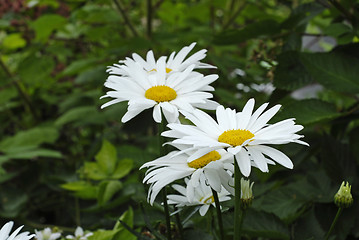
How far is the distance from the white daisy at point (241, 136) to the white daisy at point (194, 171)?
0.03 m

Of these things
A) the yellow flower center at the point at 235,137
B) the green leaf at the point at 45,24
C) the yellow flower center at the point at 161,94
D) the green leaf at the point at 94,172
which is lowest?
the green leaf at the point at 94,172

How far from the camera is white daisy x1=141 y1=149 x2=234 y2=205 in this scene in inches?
18.1

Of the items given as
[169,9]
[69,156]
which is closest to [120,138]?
[69,156]

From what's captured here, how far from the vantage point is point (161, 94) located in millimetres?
549

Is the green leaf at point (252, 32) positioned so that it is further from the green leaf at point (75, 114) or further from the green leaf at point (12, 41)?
the green leaf at point (12, 41)

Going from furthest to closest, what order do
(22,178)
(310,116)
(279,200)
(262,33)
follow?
(22,178)
(262,33)
(279,200)
(310,116)

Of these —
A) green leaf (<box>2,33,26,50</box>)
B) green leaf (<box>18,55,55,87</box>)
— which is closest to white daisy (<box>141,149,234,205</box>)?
green leaf (<box>18,55,55,87</box>)

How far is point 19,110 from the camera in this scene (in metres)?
1.94

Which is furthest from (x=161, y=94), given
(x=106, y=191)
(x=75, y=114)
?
(x=75, y=114)

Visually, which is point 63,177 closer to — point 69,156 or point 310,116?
point 69,156

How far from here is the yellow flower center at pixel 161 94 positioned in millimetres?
545

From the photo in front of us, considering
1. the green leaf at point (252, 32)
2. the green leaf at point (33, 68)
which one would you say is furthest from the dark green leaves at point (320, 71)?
the green leaf at point (33, 68)

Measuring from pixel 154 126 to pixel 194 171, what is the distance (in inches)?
34.7

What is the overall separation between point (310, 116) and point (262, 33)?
299 millimetres
